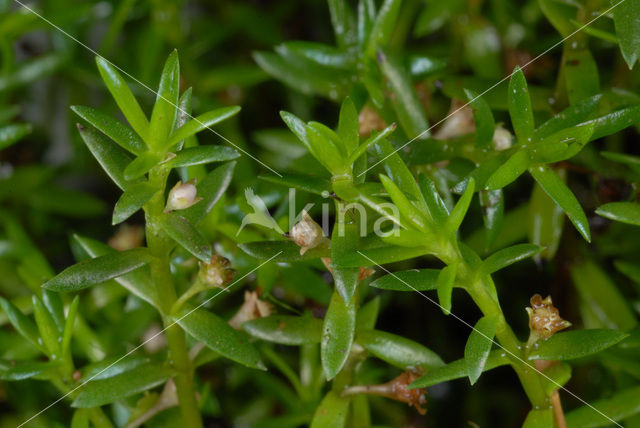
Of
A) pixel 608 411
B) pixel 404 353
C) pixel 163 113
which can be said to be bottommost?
pixel 608 411

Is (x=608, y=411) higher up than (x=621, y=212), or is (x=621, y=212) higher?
(x=621, y=212)

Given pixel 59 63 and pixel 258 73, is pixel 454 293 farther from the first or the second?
pixel 59 63

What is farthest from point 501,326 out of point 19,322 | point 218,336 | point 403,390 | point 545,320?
point 19,322

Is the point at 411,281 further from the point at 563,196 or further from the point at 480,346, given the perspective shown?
the point at 563,196

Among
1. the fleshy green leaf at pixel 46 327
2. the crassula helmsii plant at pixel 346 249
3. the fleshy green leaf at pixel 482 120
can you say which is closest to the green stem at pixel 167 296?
the crassula helmsii plant at pixel 346 249

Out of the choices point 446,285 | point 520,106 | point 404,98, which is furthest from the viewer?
point 404,98

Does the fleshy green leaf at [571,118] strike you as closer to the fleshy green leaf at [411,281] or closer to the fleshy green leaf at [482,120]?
the fleshy green leaf at [482,120]
